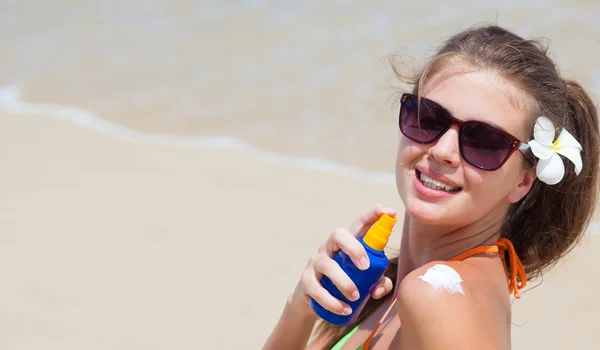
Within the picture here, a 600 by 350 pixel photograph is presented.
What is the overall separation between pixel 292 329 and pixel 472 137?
0.77 m

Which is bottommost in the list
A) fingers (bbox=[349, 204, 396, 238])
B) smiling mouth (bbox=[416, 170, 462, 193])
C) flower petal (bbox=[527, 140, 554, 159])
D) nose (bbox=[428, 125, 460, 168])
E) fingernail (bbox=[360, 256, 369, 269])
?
flower petal (bbox=[527, 140, 554, 159])

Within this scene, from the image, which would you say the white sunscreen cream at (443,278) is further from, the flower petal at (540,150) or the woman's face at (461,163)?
the flower petal at (540,150)

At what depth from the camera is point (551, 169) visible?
200cm

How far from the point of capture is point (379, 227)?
73.8 inches

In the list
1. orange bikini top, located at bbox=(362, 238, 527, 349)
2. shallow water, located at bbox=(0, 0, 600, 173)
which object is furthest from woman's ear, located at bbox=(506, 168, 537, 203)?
shallow water, located at bbox=(0, 0, 600, 173)

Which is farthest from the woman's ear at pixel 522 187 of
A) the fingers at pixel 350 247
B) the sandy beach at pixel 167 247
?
the sandy beach at pixel 167 247

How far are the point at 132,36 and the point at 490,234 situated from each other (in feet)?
21.0

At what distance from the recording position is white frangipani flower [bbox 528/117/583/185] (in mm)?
1982

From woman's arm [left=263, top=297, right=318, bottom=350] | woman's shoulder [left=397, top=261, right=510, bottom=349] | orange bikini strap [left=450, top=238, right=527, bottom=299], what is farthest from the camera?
woman's arm [left=263, top=297, right=318, bottom=350]

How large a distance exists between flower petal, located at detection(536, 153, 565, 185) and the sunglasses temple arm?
2 centimetres

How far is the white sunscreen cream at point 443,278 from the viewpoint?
5.57 feet

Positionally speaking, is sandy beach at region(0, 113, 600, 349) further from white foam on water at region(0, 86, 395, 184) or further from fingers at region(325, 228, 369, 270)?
fingers at region(325, 228, 369, 270)

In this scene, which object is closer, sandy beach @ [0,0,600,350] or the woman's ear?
the woman's ear

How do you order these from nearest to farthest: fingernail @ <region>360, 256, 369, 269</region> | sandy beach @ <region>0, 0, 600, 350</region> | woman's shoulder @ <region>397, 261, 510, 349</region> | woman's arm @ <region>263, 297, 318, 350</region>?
woman's shoulder @ <region>397, 261, 510, 349</region>
fingernail @ <region>360, 256, 369, 269</region>
woman's arm @ <region>263, 297, 318, 350</region>
sandy beach @ <region>0, 0, 600, 350</region>
